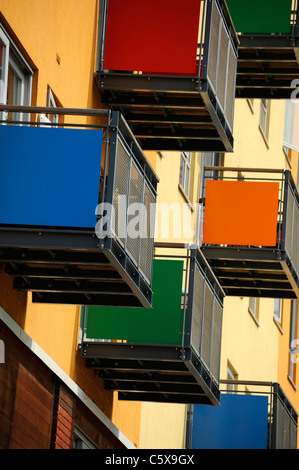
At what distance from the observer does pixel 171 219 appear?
2628 cm

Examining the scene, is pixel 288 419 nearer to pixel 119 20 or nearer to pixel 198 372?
pixel 198 372

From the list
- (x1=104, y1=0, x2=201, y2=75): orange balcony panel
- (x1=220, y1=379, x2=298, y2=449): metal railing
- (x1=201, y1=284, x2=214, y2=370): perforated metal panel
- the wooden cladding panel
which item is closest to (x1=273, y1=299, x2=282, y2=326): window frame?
(x1=220, y1=379, x2=298, y2=449): metal railing

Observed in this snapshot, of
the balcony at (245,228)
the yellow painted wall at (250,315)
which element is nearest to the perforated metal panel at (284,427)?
the yellow painted wall at (250,315)

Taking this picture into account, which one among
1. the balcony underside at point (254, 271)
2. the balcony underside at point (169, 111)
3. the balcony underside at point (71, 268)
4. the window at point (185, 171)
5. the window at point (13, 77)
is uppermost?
the window at point (185, 171)

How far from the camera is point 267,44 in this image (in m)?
23.8

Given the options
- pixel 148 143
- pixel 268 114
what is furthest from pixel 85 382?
pixel 268 114

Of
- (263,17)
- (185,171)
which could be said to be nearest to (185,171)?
(185,171)

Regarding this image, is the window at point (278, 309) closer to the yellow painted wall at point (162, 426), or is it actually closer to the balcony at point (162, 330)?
the yellow painted wall at point (162, 426)

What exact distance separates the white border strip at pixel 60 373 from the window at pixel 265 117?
1488cm

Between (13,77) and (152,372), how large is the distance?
5.77 metres

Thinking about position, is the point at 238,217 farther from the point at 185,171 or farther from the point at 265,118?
the point at 265,118

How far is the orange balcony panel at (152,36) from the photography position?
67.1 feet
